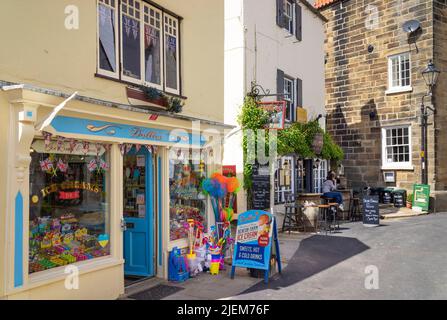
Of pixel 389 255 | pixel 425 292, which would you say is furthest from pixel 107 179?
pixel 389 255

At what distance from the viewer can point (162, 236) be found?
24.3 ft

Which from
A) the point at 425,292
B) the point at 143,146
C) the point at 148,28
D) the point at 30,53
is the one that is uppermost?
the point at 148,28

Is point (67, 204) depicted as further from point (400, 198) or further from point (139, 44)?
point (400, 198)

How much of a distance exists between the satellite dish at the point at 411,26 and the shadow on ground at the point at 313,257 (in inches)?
404

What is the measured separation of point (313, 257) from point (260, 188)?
120 inches

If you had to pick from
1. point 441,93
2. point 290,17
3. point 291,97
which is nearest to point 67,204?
point 291,97

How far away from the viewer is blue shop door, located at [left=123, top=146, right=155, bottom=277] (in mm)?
7367

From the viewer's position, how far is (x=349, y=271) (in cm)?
778

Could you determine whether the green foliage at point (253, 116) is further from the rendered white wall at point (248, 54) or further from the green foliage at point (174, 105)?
the green foliage at point (174, 105)

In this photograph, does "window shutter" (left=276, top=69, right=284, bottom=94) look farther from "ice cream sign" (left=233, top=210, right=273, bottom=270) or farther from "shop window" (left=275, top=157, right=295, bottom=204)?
"ice cream sign" (left=233, top=210, right=273, bottom=270)

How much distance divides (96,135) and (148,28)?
2.42 metres

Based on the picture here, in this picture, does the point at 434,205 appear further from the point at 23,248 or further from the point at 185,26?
the point at 23,248

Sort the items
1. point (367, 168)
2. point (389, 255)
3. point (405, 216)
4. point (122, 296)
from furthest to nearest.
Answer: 1. point (367, 168)
2. point (405, 216)
3. point (389, 255)
4. point (122, 296)

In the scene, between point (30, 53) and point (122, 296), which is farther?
point (122, 296)
